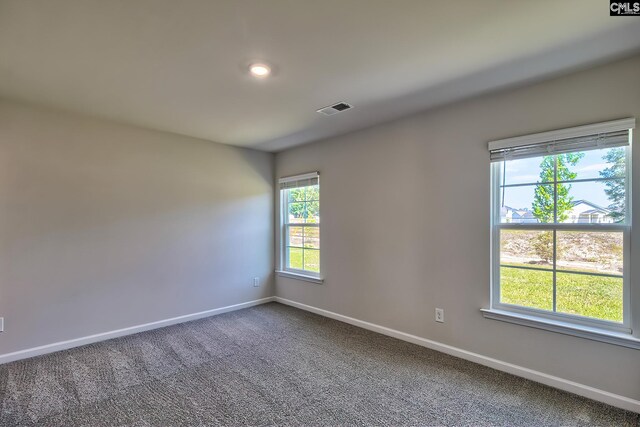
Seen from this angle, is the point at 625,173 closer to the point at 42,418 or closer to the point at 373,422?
the point at 373,422

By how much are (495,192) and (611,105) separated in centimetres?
93

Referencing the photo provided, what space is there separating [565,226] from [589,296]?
0.53 meters

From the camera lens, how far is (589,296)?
7.48ft

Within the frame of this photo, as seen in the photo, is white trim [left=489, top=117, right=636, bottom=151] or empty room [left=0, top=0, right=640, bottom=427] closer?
empty room [left=0, top=0, right=640, bottom=427]

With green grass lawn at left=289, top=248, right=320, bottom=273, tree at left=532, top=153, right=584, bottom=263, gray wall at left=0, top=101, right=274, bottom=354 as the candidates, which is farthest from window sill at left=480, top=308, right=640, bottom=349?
gray wall at left=0, top=101, right=274, bottom=354

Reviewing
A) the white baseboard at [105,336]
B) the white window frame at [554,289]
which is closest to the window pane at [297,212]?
the white baseboard at [105,336]

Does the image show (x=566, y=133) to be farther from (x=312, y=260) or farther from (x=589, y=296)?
(x=312, y=260)

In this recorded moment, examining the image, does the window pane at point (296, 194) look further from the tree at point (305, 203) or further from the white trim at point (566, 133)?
the white trim at point (566, 133)

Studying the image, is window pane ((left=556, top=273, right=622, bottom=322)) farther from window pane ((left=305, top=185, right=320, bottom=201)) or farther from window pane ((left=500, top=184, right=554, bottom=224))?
window pane ((left=305, top=185, right=320, bottom=201))

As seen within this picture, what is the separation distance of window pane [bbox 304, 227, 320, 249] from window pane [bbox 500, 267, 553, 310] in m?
2.29

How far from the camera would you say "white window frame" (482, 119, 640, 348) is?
83.0 inches

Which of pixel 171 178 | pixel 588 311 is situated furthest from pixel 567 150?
pixel 171 178

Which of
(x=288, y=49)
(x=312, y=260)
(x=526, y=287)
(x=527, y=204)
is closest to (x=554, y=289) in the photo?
(x=526, y=287)

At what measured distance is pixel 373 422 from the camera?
1.97 meters
